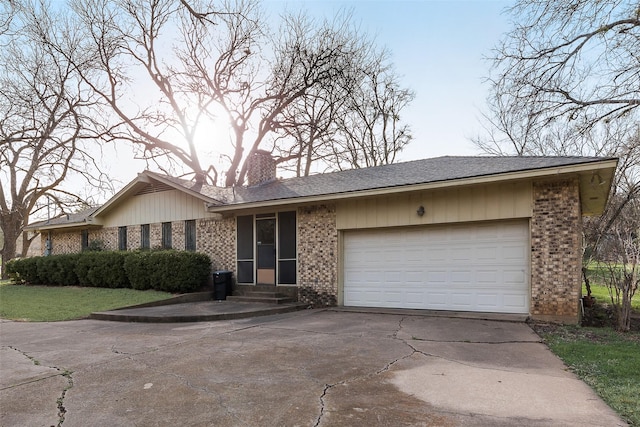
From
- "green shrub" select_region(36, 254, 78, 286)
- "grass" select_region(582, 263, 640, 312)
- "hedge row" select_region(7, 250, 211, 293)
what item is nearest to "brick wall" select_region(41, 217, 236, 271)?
"hedge row" select_region(7, 250, 211, 293)

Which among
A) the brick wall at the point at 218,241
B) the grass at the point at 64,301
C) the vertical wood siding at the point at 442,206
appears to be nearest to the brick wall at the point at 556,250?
the vertical wood siding at the point at 442,206

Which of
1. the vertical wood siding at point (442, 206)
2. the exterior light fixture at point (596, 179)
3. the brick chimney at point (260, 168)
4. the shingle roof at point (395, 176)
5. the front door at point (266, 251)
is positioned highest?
the brick chimney at point (260, 168)

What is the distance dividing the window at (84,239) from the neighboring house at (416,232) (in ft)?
18.4

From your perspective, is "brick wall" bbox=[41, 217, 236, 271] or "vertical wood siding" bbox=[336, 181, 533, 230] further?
"brick wall" bbox=[41, 217, 236, 271]

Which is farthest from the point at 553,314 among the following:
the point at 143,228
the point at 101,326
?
the point at 143,228

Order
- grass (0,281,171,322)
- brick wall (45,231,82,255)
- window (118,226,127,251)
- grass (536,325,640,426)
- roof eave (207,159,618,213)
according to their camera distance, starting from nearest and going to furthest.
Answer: grass (536,325,640,426)
roof eave (207,159,618,213)
grass (0,281,171,322)
window (118,226,127,251)
brick wall (45,231,82,255)

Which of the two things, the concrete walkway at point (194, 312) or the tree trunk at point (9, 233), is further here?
the tree trunk at point (9, 233)

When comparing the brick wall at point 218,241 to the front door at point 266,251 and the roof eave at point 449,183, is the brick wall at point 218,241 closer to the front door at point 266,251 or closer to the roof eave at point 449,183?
the front door at point 266,251

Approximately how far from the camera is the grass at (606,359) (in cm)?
391

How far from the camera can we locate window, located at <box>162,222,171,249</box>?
15250mm

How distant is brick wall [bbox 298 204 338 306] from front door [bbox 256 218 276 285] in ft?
3.43

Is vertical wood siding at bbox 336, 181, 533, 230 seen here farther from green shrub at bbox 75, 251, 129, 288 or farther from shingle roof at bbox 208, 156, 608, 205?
green shrub at bbox 75, 251, 129, 288

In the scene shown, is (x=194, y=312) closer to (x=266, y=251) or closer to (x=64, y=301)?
(x=266, y=251)

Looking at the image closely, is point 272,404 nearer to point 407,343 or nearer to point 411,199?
point 407,343
